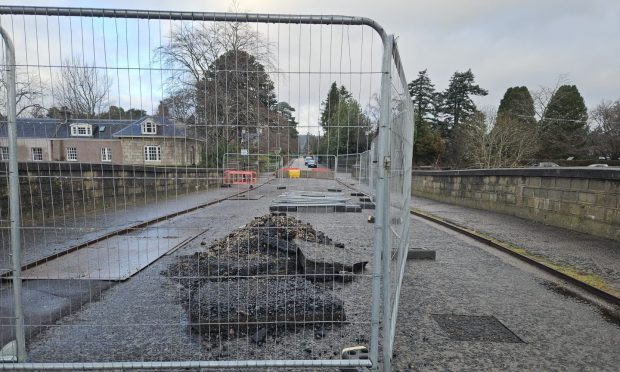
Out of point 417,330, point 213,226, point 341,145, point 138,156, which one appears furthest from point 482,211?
point 138,156

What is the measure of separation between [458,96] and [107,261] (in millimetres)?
62936

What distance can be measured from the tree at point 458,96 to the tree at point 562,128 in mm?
19481

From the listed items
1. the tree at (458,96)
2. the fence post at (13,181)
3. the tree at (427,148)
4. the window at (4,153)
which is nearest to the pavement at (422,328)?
the fence post at (13,181)

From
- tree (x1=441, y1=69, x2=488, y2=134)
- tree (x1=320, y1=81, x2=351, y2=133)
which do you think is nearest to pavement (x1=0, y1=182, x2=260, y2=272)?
tree (x1=320, y1=81, x2=351, y2=133)

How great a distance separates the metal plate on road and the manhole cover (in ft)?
11.5

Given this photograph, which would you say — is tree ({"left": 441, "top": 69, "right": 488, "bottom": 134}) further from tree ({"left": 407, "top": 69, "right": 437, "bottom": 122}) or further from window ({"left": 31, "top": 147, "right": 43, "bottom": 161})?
window ({"left": 31, "top": 147, "right": 43, "bottom": 161})

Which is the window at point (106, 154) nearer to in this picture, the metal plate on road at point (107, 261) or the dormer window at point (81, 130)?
the dormer window at point (81, 130)

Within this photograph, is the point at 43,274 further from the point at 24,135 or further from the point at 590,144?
the point at 590,144

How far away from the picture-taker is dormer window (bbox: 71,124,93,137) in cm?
296

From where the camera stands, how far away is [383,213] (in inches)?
102

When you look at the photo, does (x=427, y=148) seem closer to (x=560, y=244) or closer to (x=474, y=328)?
(x=560, y=244)

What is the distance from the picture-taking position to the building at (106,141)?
2.90 metres

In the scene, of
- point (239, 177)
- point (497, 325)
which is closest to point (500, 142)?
point (497, 325)

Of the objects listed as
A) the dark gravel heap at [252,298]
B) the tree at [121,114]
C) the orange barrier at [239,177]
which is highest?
the tree at [121,114]
